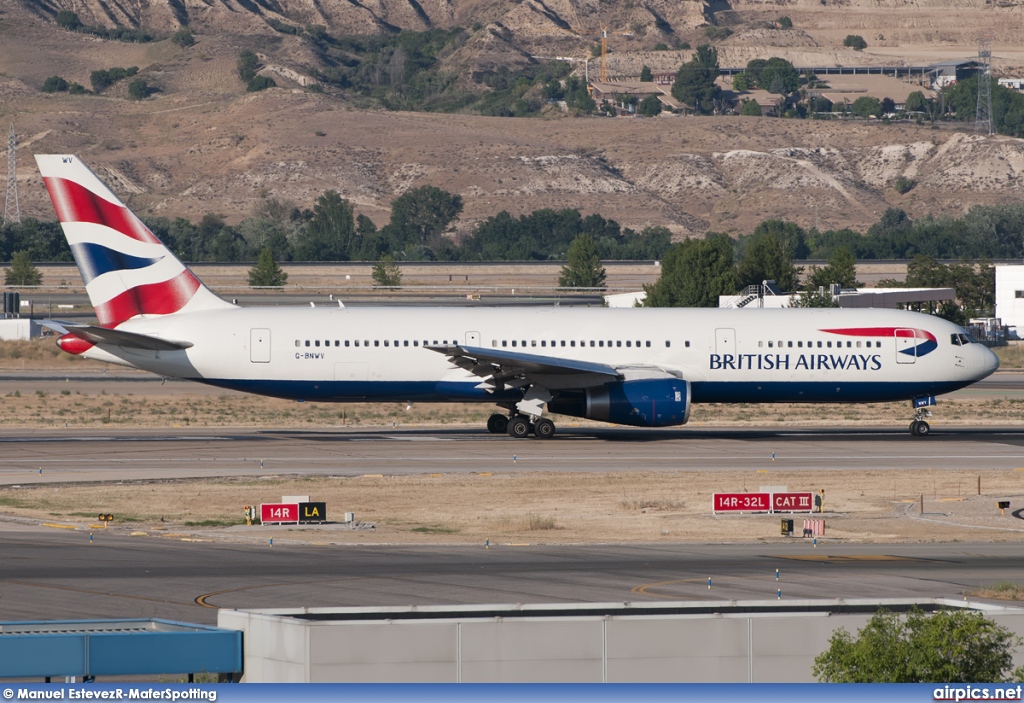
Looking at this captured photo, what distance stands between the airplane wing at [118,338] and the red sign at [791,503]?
22014mm

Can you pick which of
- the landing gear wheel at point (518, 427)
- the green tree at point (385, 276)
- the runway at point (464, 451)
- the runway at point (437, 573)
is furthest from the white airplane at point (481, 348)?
the green tree at point (385, 276)

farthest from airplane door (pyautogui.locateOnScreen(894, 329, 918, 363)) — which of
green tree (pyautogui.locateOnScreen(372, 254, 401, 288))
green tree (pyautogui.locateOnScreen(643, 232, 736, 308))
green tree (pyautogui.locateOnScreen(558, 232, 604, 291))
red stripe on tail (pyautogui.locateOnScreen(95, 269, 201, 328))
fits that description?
green tree (pyautogui.locateOnScreen(372, 254, 401, 288))

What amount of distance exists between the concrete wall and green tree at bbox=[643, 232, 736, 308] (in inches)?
3484

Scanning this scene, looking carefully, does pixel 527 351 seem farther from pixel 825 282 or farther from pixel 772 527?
pixel 825 282

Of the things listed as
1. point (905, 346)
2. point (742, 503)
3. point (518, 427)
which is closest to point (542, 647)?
point (742, 503)

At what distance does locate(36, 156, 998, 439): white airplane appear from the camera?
48.6 metres

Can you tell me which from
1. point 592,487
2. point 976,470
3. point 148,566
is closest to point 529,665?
point 148,566

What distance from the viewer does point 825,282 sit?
12275cm

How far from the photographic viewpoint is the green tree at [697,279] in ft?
346

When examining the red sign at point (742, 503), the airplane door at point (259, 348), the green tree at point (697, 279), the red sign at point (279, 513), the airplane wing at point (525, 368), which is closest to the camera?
the red sign at point (279, 513)

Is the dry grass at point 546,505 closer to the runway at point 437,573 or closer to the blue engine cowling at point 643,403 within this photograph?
the runway at point 437,573

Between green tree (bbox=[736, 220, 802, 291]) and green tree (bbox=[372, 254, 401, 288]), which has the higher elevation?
green tree (bbox=[372, 254, 401, 288])

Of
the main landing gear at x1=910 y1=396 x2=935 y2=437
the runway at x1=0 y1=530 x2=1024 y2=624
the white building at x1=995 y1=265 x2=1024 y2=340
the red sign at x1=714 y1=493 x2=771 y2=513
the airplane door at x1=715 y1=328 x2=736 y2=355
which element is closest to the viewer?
the runway at x1=0 y1=530 x2=1024 y2=624

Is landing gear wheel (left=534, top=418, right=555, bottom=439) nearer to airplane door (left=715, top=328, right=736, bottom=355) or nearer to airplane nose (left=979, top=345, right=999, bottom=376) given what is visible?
airplane door (left=715, top=328, right=736, bottom=355)
